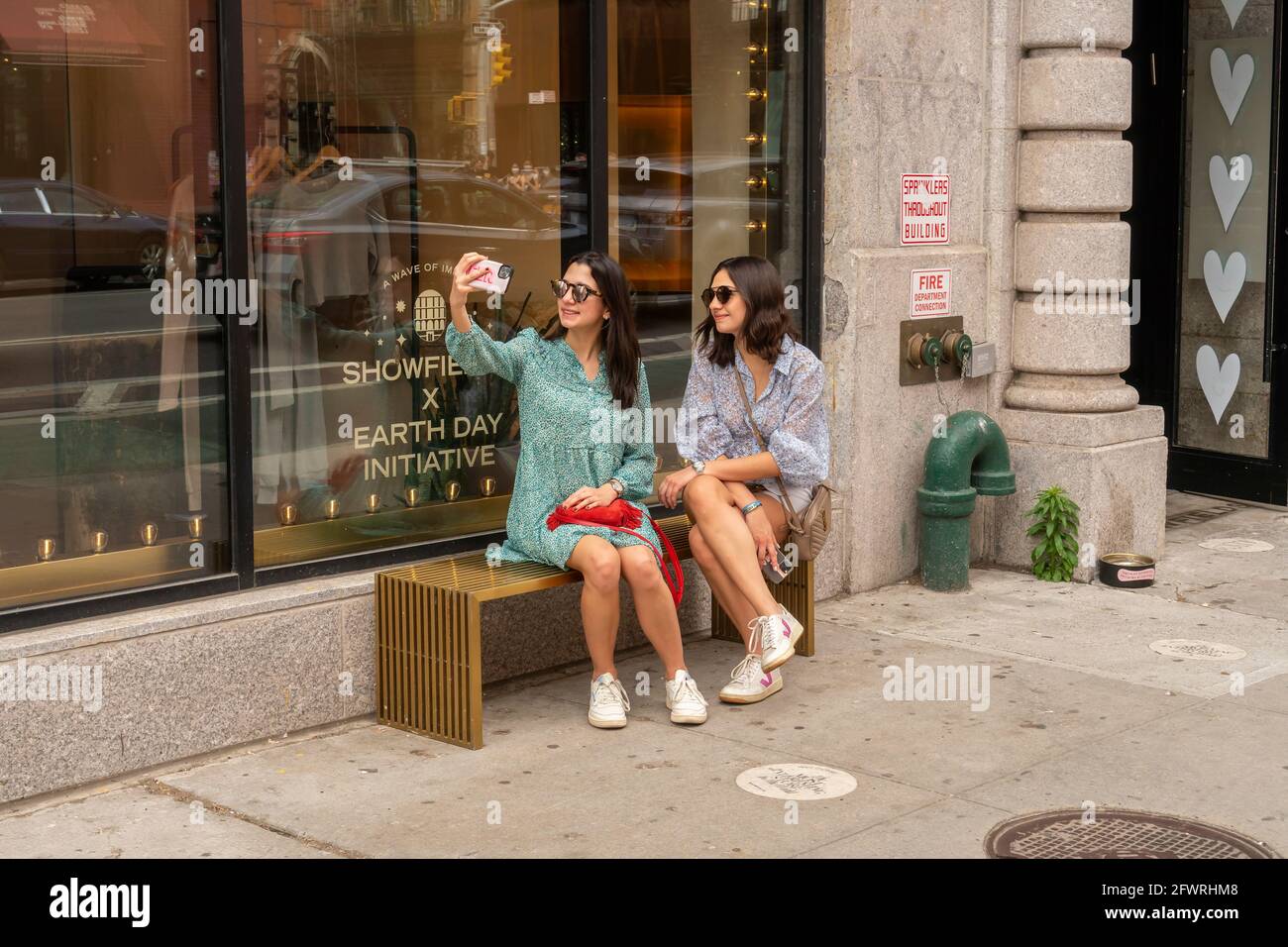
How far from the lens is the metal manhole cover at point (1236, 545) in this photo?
887 centimetres

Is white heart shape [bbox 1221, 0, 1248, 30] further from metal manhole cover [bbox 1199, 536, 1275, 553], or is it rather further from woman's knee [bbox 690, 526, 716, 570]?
woman's knee [bbox 690, 526, 716, 570]

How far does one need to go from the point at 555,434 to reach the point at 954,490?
2.53 meters

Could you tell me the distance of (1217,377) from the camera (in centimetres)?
996

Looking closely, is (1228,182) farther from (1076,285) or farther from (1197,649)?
(1197,649)

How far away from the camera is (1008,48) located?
8.24 m

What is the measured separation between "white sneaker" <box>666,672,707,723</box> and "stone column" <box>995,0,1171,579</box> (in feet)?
9.55

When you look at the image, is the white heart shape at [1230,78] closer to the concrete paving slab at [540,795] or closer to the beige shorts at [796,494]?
the beige shorts at [796,494]

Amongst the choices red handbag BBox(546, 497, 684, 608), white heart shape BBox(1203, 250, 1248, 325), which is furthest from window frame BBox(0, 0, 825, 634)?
white heart shape BBox(1203, 250, 1248, 325)

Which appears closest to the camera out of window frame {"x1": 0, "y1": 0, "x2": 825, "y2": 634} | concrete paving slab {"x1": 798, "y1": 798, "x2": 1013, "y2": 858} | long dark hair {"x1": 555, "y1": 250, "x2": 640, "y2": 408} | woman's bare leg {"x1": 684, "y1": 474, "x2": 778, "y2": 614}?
concrete paving slab {"x1": 798, "y1": 798, "x2": 1013, "y2": 858}

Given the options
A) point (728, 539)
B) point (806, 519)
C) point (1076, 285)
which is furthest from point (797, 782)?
point (1076, 285)

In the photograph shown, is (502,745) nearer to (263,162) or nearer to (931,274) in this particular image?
(263,162)

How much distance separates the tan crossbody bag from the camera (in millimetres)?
6480

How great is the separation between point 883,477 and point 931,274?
3.22ft

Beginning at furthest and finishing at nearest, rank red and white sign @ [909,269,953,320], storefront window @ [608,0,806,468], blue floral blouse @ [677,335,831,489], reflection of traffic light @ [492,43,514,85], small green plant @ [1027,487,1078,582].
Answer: small green plant @ [1027,487,1078,582] → red and white sign @ [909,269,953,320] → storefront window @ [608,0,806,468] → reflection of traffic light @ [492,43,514,85] → blue floral blouse @ [677,335,831,489]
